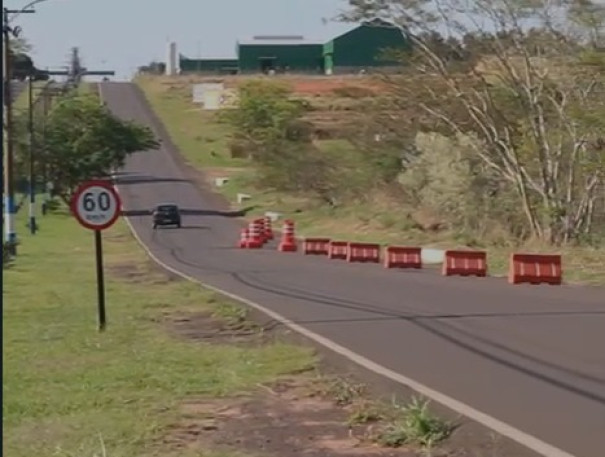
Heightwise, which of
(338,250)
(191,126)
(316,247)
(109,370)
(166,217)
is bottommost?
(316,247)

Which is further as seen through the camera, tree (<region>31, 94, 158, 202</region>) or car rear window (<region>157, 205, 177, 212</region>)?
tree (<region>31, 94, 158, 202</region>)

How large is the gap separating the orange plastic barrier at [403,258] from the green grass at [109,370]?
10.9m

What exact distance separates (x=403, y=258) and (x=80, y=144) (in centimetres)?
4367

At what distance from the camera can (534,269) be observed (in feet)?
95.2

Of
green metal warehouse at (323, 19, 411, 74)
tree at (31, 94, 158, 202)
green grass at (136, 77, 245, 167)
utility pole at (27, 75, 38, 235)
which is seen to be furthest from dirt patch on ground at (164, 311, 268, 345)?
green grass at (136, 77, 245, 167)

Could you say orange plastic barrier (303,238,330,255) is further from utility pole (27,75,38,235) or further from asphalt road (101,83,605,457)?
utility pole (27,75,38,235)

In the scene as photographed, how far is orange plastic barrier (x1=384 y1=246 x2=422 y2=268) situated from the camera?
36625 mm

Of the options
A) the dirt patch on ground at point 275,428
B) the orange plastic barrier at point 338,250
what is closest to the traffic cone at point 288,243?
the orange plastic barrier at point 338,250

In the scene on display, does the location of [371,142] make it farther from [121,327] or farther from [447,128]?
[121,327]

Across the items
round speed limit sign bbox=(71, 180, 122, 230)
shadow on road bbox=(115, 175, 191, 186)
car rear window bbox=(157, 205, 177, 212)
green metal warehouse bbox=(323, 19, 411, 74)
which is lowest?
car rear window bbox=(157, 205, 177, 212)

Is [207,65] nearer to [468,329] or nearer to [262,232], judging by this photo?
[262,232]

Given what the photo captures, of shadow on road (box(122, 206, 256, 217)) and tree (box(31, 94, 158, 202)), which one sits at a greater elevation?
tree (box(31, 94, 158, 202))

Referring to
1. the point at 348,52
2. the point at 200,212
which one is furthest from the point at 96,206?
the point at 348,52

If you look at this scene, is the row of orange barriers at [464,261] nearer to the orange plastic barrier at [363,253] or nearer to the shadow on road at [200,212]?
the orange plastic barrier at [363,253]
